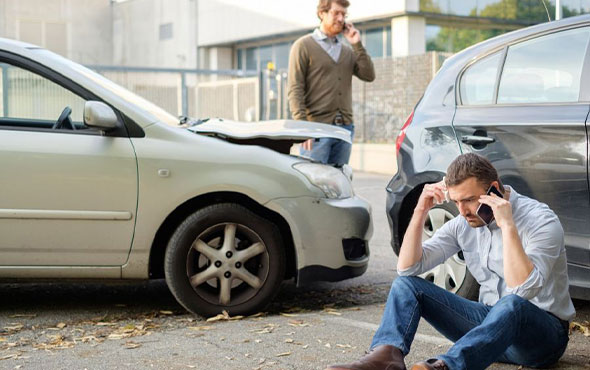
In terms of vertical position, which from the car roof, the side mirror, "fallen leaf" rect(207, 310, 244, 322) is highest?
the car roof

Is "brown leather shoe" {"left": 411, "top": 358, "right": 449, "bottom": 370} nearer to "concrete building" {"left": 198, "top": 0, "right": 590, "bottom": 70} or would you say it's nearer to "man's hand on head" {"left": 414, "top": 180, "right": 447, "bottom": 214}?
"man's hand on head" {"left": 414, "top": 180, "right": 447, "bottom": 214}

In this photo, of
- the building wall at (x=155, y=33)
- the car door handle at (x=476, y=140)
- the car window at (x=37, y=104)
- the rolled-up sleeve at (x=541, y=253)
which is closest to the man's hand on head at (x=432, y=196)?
the rolled-up sleeve at (x=541, y=253)

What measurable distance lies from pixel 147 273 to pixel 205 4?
27.8 m

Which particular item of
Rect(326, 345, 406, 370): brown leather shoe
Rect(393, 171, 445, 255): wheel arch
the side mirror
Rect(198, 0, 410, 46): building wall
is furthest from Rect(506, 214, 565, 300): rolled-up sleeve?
Rect(198, 0, 410, 46): building wall

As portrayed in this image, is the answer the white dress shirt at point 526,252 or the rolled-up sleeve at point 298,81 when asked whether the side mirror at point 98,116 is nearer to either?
the rolled-up sleeve at point 298,81

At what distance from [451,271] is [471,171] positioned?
5.31 feet

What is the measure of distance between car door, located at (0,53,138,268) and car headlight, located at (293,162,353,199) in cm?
103

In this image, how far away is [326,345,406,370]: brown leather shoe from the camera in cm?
379

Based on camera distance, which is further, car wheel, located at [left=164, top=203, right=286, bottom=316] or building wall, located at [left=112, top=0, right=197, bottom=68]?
building wall, located at [left=112, top=0, right=197, bottom=68]

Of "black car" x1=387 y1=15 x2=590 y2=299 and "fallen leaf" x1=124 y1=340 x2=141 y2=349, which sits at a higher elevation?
"black car" x1=387 y1=15 x2=590 y2=299

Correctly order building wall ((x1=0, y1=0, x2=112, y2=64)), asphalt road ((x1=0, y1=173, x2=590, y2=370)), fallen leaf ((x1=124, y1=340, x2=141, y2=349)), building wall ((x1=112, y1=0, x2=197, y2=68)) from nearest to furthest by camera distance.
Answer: asphalt road ((x1=0, y1=173, x2=590, y2=370)) < fallen leaf ((x1=124, y1=340, x2=141, y2=349)) < building wall ((x1=112, y1=0, x2=197, y2=68)) < building wall ((x1=0, y1=0, x2=112, y2=64))

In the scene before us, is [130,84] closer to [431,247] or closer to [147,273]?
[147,273]

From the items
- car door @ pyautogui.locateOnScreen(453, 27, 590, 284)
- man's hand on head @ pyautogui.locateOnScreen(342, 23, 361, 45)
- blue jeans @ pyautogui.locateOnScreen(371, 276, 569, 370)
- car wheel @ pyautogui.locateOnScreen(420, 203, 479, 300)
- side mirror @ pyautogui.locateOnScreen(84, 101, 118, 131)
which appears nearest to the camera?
blue jeans @ pyautogui.locateOnScreen(371, 276, 569, 370)

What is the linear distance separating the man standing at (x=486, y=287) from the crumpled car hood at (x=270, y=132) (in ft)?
5.75
